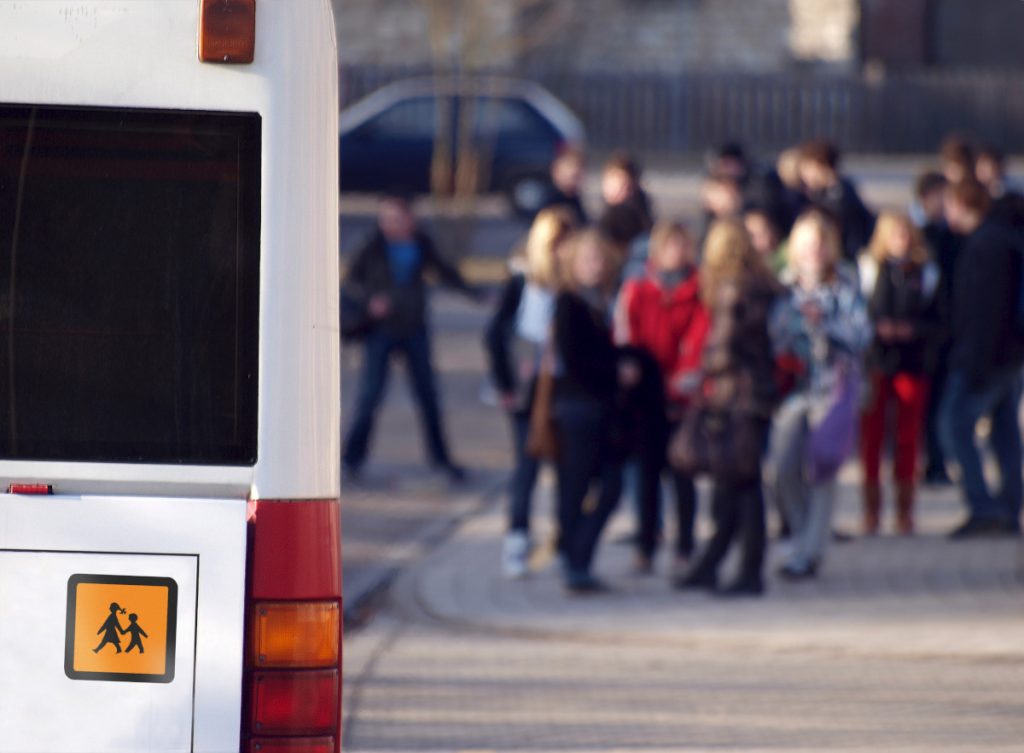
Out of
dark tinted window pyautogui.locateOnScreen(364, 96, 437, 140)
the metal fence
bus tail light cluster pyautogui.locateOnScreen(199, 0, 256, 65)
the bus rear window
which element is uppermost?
the metal fence

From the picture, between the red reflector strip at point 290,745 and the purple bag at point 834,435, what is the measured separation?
5.41m

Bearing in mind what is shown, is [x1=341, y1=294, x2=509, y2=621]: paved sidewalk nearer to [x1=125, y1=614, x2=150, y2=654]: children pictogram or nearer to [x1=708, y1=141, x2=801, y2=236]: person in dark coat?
[x1=708, y1=141, x2=801, y2=236]: person in dark coat

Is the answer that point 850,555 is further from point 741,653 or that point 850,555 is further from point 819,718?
point 819,718

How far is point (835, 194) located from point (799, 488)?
11.7ft

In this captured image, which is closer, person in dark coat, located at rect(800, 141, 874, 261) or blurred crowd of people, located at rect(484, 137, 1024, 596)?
blurred crowd of people, located at rect(484, 137, 1024, 596)

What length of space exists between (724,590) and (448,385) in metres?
7.16

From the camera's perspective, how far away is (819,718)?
6.79 meters

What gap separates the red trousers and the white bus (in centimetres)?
668

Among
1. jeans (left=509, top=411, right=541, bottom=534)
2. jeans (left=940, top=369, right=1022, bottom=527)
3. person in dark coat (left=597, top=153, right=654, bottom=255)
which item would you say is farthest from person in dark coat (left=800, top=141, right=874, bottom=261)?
jeans (left=509, top=411, right=541, bottom=534)

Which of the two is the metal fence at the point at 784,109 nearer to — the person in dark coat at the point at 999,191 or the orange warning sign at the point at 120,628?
the person in dark coat at the point at 999,191

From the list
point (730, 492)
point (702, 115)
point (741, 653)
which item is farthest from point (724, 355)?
point (702, 115)

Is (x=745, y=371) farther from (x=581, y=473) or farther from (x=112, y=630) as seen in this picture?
(x=112, y=630)

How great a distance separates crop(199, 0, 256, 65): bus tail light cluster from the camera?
11.9ft

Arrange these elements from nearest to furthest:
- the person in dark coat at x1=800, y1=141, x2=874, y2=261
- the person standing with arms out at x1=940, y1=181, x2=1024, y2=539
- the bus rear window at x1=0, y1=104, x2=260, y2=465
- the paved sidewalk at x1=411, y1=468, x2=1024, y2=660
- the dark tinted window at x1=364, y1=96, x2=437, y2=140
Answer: the bus rear window at x1=0, y1=104, x2=260, y2=465
the paved sidewalk at x1=411, y1=468, x2=1024, y2=660
the person standing with arms out at x1=940, y1=181, x2=1024, y2=539
the person in dark coat at x1=800, y1=141, x2=874, y2=261
the dark tinted window at x1=364, y1=96, x2=437, y2=140
